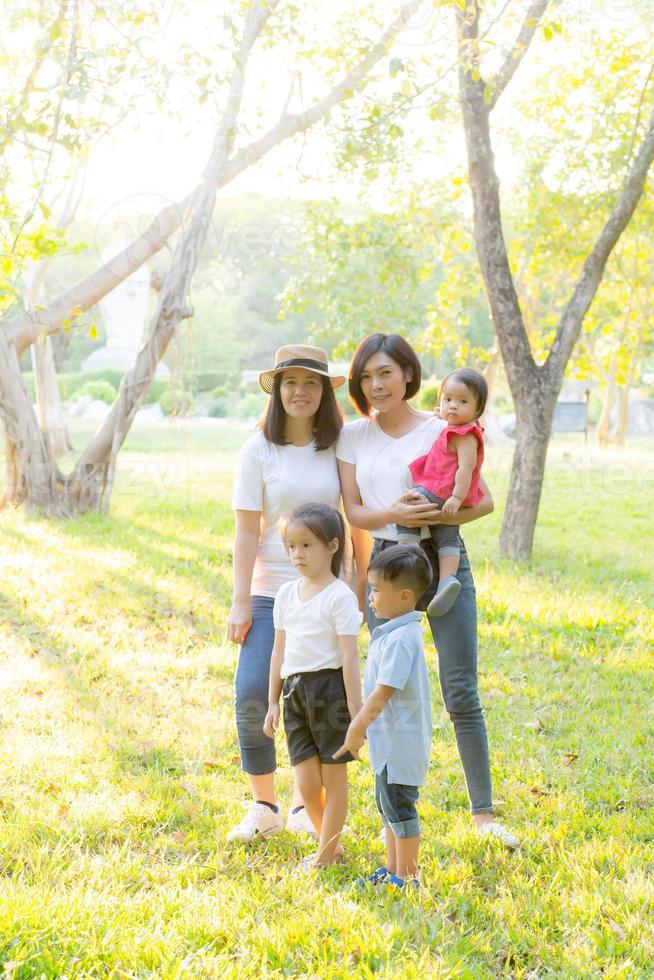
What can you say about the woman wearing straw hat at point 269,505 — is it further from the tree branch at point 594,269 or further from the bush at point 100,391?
the bush at point 100,391

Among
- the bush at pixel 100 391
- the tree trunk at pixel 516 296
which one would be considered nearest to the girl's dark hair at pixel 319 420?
the tree trunk at pixel 516 296

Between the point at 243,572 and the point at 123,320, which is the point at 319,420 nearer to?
the point at 243,572

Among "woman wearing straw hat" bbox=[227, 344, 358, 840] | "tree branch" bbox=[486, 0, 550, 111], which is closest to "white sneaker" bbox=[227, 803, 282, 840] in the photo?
"woman wearing straw hat" bbox=[227, 344, 358, 840]

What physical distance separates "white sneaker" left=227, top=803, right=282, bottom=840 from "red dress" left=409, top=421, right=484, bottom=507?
1383 mm

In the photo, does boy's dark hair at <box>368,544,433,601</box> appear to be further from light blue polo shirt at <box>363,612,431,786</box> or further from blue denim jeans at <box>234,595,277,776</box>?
blue denim jeans at <box>234,595,277,776</box>

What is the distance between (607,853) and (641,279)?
1677cm

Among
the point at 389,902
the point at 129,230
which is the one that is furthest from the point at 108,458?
the point at 389,902

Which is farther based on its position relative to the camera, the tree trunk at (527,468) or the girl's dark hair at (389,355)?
the tree trunk at (527,468)

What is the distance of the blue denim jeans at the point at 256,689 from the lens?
3.63 meters

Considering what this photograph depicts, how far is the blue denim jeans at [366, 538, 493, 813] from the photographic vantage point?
3521 millimetres

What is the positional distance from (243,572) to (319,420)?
648 mm

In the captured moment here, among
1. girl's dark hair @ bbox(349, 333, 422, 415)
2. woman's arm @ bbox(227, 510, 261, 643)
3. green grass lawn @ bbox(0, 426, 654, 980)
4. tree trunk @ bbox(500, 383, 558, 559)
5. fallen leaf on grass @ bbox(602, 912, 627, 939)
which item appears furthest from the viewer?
tree trunk @ bbox(500, 383, 558, 559)

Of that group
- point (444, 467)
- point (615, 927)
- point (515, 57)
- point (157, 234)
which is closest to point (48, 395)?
point (157, 234)

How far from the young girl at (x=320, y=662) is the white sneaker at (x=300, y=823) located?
29 centimetres
